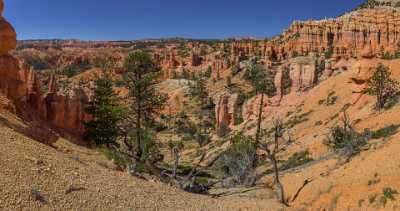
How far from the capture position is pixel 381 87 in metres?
32.1

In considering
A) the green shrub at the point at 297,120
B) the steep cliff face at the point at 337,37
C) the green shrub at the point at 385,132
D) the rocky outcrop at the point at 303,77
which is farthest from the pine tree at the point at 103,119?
the steep cliff face at the point at 337,37

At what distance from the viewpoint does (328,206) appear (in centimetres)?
1744

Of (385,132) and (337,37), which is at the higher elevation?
(337,37)

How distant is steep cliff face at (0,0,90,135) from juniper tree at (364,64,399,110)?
22593mm

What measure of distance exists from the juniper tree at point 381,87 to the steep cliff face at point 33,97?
890 inches

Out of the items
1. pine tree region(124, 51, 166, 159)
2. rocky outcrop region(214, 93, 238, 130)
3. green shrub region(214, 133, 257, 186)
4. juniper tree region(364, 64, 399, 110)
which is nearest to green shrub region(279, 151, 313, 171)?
green shrub region(214, 133, 257, 186)

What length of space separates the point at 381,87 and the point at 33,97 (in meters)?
25.2

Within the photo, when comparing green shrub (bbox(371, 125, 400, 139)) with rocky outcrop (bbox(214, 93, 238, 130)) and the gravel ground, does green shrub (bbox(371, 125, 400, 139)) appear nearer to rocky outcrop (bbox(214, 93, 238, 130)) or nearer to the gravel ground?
the gravel ground

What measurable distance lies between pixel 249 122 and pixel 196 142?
879cm

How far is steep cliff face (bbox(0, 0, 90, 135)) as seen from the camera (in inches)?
850

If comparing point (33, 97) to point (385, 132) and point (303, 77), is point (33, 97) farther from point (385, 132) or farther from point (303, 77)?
Answer: point (303, 77)

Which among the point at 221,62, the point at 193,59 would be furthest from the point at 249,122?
the point at 193,59

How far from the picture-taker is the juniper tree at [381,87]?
32.1 metres

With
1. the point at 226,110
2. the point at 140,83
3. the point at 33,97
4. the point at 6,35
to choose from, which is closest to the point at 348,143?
the point at 140,83
